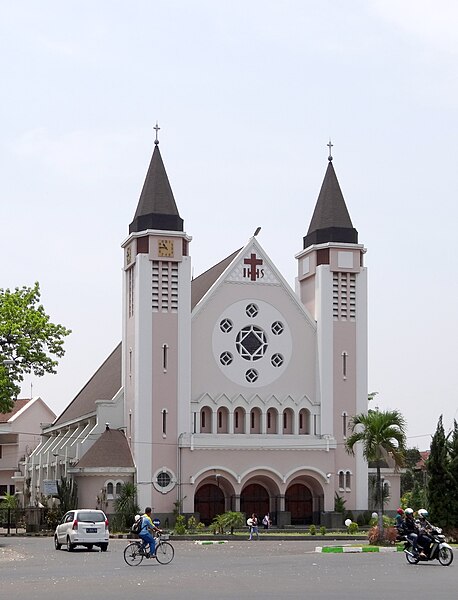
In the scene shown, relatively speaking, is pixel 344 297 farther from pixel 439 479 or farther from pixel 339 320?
pixel 439 479

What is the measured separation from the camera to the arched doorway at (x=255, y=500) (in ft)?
204

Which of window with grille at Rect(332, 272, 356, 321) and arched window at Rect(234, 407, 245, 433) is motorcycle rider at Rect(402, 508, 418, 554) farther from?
window with grille at Rect(332, 272, 356, 321)

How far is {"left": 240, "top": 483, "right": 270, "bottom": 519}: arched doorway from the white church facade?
0.06m

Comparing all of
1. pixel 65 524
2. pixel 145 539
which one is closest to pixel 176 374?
pixel 65 524

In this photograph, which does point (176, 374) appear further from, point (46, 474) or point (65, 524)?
point (65, 524)

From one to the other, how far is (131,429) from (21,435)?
3404 cm

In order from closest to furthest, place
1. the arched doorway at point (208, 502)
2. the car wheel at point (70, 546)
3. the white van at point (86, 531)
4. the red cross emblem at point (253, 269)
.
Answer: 1. the white van at point (86, 531)
2. the car wheel at point (70, 546)
3. the arched doorway at point (208, 502)
4. the red cross emblem at point (253, 269)

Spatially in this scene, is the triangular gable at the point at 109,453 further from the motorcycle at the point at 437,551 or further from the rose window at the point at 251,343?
the motorcycle at the point at 437,551

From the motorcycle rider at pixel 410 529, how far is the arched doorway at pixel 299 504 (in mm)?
32978

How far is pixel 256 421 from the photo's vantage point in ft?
207

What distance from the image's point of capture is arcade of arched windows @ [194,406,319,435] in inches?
2440

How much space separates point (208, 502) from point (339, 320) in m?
12.8

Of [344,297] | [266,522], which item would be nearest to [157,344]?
Result: [266,522]

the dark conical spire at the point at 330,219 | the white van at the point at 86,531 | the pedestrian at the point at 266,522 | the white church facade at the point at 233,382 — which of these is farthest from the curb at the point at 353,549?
the dark conical spire at the point at 330,219
